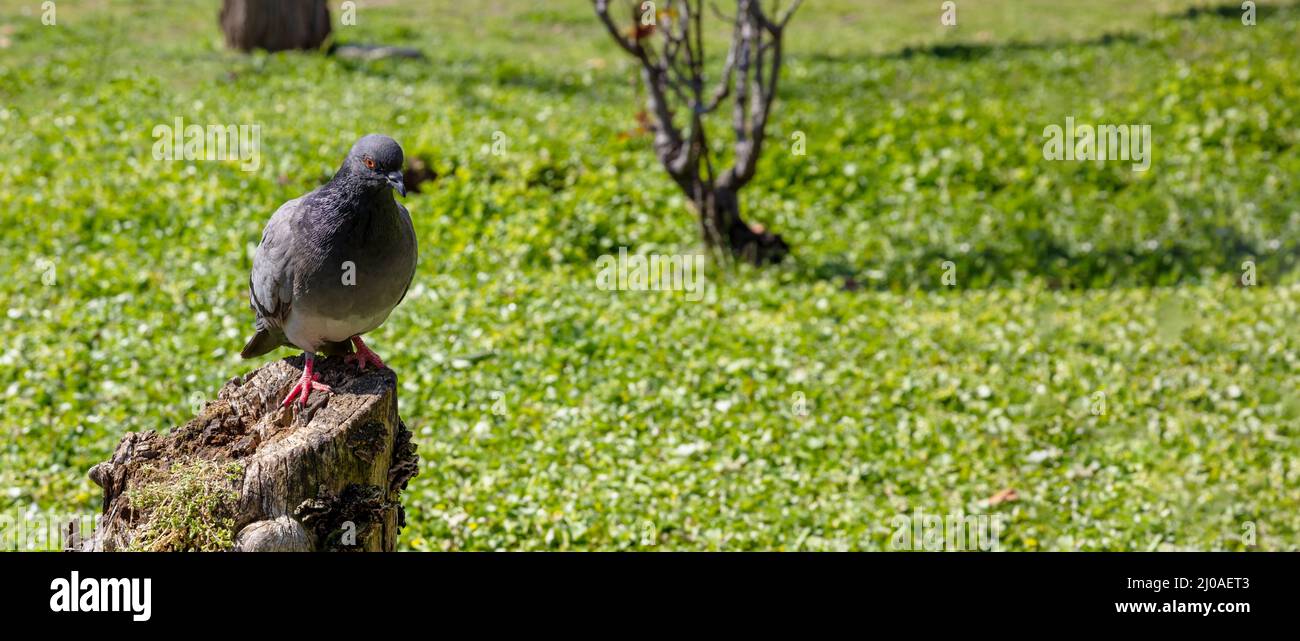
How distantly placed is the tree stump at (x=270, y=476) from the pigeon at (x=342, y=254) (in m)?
0.20

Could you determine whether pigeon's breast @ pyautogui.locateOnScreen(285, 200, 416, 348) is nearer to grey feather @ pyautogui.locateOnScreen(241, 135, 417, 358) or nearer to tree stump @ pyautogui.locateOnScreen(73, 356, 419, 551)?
grey feather @ pyautogui.locateOnScreen(241, 135, 417, 358)

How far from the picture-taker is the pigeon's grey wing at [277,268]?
4.11 m

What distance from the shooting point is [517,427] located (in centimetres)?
702

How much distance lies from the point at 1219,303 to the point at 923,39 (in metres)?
8.60

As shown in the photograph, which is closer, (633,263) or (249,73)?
(633,263)

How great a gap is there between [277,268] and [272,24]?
36.1 ft

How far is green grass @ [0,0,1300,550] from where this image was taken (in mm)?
6535

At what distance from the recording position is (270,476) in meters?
3.83

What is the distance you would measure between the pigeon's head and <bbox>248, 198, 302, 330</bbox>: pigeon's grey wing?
0.40 meters

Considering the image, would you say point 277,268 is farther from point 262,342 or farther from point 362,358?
point 262,342

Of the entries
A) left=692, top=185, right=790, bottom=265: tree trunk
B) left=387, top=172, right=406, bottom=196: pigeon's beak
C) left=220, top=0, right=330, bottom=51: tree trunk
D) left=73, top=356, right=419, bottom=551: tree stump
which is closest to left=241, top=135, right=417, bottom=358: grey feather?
left=387, top=172, right=406, bottom=196: pigeon's beak

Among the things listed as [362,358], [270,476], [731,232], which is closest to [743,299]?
[731,232]
